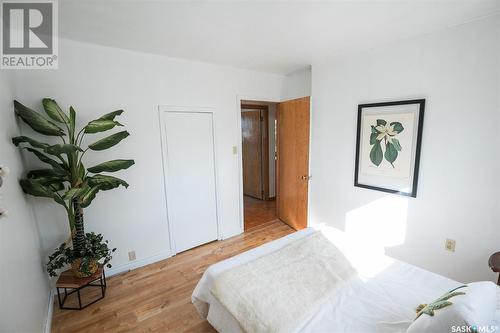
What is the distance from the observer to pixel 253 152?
16.8ft

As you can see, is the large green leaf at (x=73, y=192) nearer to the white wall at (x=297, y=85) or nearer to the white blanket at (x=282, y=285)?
the white blanket at (x=282, y=285)

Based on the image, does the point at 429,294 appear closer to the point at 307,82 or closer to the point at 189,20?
the point at 189,20

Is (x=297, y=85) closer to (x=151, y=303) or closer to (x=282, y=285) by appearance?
(x=282, y=285)

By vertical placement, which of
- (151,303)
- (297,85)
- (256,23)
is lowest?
(151,303)

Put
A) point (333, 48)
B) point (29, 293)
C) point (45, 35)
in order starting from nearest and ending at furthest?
point (29, 293) → point (45, 35) → point (333, 48)

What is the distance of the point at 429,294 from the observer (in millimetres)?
1366

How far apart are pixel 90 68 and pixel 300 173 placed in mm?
2818

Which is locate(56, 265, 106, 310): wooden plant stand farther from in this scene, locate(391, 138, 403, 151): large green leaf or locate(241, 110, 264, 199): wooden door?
locate(241, 110, 264, 199): wooden door

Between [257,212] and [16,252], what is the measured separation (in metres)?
3.40

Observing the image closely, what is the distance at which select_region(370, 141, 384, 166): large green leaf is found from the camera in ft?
8.07

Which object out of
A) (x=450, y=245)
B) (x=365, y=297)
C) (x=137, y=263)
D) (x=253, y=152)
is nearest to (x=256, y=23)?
(x=365, y=297)

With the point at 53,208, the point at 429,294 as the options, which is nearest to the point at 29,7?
the point at 53,208

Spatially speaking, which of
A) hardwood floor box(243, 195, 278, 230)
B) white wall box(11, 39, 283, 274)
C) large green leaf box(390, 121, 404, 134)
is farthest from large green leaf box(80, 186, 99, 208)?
large green leaf box(390, 121, 404, 134)

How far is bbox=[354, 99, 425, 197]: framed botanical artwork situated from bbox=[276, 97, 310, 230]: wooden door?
79 centimetres
